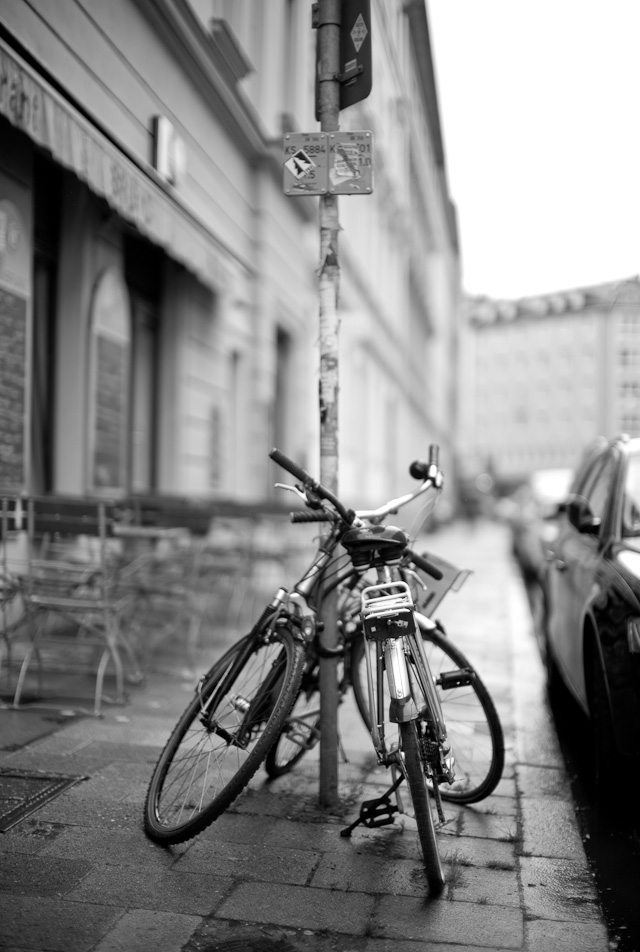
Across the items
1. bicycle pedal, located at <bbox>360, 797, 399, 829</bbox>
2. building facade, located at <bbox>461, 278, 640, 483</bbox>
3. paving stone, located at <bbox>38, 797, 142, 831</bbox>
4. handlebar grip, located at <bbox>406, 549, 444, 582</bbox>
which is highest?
building facade, located at <bbox>461, 278, 640, 483</bbox>

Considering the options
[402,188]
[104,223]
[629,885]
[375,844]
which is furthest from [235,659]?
[402,188]

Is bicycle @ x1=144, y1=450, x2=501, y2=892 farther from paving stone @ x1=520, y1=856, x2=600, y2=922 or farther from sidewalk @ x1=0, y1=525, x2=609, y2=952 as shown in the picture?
paving stone @ x1=520, y1=856, x2=600, y2=922

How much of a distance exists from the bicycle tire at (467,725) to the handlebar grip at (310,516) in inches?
22.7

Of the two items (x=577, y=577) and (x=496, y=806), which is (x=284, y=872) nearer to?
(x=496, y=806)

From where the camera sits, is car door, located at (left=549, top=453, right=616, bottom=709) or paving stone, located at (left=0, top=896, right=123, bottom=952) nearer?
paving stone, located at (left=0, top=896, right=123, bottom=952)

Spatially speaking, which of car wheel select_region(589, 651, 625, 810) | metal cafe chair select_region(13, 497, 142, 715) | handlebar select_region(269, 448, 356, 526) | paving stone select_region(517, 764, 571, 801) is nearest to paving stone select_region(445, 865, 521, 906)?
car wheel select_region(589, 651, 625, 810)

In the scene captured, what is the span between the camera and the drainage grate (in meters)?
3.67

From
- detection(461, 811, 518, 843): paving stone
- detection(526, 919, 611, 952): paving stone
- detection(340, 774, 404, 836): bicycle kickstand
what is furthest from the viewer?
detection(461, 811, 518, 843): paving stone

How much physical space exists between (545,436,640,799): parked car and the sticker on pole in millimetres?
1944

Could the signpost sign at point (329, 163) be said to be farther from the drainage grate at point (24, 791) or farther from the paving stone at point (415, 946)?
the paving stone at point (415, 946)

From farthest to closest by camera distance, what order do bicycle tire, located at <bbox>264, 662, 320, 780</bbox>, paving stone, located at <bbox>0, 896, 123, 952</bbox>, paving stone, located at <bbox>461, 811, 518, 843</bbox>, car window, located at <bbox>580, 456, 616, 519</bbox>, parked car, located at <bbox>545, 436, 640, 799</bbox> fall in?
car window, located at <bbox>580, 456, 616, 519</bbox>
bicycle tire, located at <bbox>264, 662, 320, 780</bbox>
parked car, located at <bbox>545, 436, 640, 799</bbox>
paving stone, located at <bbox>461, 811, 518, 843</bbox>
paving stone, located at <bbox>0, 896, 123, 952</bbox>

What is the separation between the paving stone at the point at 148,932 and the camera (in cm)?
272

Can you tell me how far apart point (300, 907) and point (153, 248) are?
8239 mm

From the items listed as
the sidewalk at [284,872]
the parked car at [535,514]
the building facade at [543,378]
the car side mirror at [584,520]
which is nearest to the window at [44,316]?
the sidewalk at [284,872]
